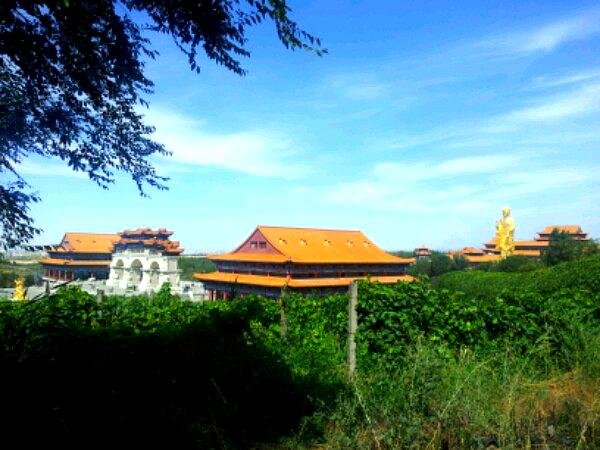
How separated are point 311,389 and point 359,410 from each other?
4.72 ft

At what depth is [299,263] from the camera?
30172 mm

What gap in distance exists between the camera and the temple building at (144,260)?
5131cm

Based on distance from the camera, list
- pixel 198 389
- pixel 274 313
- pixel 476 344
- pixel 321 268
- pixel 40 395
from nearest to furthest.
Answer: pixel 40 395, pixel 198 389, pixel 476 344, pixel 274 313, pixel 321 268

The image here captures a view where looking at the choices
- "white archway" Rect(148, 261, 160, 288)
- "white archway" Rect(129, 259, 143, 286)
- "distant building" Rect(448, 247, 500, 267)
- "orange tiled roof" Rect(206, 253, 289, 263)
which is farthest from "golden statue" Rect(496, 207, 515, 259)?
"white archway" Rect(129, 259, 143, 286)

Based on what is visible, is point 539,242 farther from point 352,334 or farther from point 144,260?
point 352,334

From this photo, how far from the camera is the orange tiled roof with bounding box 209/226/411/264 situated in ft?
104

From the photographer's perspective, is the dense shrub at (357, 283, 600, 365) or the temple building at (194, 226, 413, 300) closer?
the dense shrub at (357, 283, 600, 365)

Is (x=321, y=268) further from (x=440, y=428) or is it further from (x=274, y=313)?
(x=440, y=428)

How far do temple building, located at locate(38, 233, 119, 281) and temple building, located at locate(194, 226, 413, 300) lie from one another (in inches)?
1043

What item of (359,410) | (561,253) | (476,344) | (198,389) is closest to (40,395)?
(198,389)

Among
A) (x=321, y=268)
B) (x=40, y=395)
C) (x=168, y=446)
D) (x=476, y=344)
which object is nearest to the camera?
(x=40, y=395)

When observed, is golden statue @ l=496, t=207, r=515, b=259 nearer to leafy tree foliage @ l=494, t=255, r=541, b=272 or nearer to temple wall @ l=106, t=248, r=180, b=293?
leafy tree foliage @ l=494, t=255, r=541, b=272

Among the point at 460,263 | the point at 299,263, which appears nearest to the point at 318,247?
the point at 299,263

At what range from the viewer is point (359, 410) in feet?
12.2
